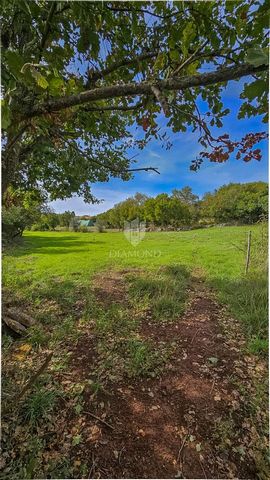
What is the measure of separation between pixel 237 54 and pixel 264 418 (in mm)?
3080

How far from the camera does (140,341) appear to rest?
120 inches

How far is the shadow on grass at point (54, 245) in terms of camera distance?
28.8 feet

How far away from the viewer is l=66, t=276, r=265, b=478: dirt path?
163 centimetres

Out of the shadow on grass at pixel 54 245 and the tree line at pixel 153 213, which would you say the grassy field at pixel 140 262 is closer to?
the shadow on grass at pixel 54 245

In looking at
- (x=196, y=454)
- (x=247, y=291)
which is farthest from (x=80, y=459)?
(x=247, y=291)

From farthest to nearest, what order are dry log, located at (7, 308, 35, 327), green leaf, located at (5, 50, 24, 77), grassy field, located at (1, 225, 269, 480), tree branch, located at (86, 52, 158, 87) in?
dry log, located at (7, 308, 35, 327), tree branch, located at (86, 52, 158, 87), grassy field, located at (1, 225, 269, 480), green leaf, located at (5, 50, 24, 77)

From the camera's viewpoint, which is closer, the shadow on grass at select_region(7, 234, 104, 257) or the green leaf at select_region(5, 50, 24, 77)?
the green leaf at select_region(5, 50, 24, 77)

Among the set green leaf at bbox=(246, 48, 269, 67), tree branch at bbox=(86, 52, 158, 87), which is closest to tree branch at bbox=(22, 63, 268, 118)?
green leaf at bbox=(246, 48, 269, 67)

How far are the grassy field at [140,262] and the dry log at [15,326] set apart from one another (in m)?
1.07

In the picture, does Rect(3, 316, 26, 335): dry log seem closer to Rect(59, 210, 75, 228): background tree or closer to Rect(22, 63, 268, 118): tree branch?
Rect(22, 63, 268, 118): tree branch

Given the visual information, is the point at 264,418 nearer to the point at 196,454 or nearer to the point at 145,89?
the point at 196,454

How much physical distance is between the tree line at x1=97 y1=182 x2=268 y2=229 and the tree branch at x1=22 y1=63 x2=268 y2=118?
14.0 ft


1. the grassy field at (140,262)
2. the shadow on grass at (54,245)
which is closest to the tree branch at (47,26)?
the grassy field at (140,262)

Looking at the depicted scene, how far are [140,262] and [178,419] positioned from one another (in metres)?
5.66
